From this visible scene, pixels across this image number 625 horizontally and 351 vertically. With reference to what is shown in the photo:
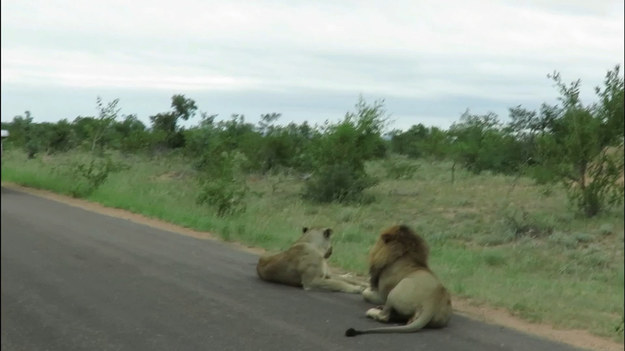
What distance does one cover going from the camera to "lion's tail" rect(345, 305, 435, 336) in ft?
21.8

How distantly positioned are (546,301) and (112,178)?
527 inches

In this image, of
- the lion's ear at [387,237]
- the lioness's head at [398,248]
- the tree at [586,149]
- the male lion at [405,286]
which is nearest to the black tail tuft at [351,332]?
the male lion at [405,286]

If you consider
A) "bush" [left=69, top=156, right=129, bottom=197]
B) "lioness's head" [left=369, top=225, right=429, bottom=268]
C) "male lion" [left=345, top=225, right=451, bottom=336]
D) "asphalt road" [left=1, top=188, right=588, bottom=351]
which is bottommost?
"asphalt road" [left=1, top=188, right=588, bottom=351]

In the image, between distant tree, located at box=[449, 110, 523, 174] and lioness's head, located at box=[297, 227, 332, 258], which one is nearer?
lioness's head, located at box=[297, 227, 332, 258]

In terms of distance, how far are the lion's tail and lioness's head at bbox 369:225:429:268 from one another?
58cm

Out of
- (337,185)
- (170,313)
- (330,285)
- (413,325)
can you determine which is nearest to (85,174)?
(170,313)

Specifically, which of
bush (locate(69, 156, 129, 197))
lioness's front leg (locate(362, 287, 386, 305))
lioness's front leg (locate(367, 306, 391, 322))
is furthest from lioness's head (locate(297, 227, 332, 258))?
bush (locate(69, 156, 129, 197))

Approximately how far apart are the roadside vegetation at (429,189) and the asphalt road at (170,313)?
68cm

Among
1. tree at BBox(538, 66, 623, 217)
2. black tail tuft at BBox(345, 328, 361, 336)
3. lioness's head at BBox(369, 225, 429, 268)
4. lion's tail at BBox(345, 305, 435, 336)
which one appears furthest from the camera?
tree at BBox(538, 66, 623, 217)

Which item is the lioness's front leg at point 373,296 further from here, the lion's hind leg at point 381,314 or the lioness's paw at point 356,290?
the lioness's paw at point 356,290

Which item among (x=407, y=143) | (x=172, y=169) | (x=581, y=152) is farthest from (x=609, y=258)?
(x=407, y=143)

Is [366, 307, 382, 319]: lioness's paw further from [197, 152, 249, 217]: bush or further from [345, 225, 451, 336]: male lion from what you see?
[197, 152, 249, 217]: bush

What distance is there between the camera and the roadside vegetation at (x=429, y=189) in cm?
794

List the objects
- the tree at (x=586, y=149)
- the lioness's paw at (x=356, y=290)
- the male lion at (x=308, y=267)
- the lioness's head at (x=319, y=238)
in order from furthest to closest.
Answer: the tree at (x=586, y=149)
the lioness's head at (x=319, y=238)
the male lion at (x=308, y=267)
the lioness's paw at (x=356, y=290)
